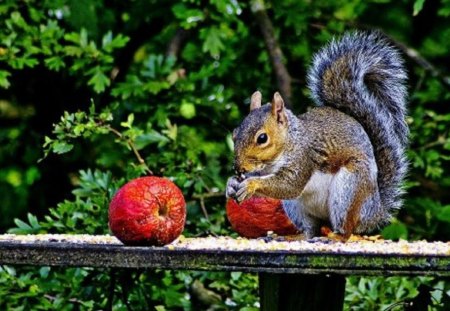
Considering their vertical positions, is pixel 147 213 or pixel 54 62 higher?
pixel 54 62

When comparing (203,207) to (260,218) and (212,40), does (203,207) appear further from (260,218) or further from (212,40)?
(260,218)

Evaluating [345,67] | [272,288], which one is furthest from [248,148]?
[345,67]

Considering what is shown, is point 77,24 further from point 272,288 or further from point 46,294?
point 272,288

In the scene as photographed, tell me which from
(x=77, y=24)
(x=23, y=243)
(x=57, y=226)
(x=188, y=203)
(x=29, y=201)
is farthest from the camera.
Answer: (x=29, y=201)

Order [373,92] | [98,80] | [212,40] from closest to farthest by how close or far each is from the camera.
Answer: [373,92]
[98,80]
[212,40]


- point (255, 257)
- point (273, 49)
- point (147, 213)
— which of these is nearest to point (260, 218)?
point (147, 213)

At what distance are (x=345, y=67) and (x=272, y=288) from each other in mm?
732

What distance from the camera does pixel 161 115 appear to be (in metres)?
4.30

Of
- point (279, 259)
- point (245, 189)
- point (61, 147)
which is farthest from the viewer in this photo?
point (61, 147)

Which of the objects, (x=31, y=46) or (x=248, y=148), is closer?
(x=248, y=148)

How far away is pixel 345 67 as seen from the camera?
3066mm

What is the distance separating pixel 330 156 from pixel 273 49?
180 cm

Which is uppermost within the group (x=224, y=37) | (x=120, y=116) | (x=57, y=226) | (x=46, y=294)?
(x=224, y=37)

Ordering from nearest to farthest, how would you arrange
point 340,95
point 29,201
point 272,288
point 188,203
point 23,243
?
point 23,243 → point 272,288 → point 340,95 → point 188,203 → point 29,201
